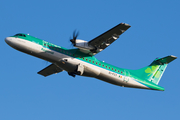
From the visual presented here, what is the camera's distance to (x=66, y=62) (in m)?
25.3

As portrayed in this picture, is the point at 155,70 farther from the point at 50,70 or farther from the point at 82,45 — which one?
the point at 50,70

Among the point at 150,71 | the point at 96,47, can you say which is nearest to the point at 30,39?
the point at 96,47

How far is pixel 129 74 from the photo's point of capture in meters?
28.2

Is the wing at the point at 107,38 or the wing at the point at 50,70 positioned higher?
the wing at the point at 107,38

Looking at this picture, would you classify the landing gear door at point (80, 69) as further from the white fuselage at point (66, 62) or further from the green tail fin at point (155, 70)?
the green tail fin at point (155, 70)

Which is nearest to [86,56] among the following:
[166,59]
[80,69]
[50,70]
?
[80,69]

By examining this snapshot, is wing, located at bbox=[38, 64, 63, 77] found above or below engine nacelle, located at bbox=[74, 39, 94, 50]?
below

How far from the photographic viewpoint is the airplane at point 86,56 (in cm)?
2448

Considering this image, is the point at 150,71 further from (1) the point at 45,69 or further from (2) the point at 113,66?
(1) the point at 45,69

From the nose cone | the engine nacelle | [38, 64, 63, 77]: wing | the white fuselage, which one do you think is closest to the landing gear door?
the white fuselage

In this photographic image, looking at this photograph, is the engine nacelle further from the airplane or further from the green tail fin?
the green tail fin

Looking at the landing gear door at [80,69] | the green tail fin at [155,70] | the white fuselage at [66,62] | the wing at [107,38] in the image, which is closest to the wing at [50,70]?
the white fuselage at [66,62]

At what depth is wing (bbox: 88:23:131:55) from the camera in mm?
23766

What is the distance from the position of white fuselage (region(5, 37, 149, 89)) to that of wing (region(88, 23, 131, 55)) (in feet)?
6.26
